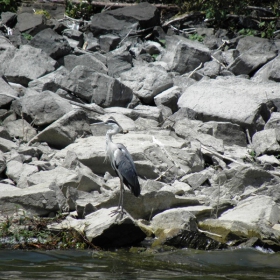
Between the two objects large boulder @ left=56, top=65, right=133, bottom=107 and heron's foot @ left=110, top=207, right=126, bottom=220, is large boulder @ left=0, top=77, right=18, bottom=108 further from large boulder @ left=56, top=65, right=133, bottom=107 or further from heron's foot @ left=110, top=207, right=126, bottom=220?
heron's foot @ left=110, top=207, right=126, bottom=220

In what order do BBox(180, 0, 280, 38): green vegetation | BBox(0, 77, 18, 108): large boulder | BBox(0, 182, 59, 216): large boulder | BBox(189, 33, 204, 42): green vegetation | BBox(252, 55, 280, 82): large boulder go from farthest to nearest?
BBox(180, 0, 280, 38): green vegetation → BBox(189, 33, 204, 42): green vegetation → BBox(252, 55, 280, 82): large boulder → BBox(0, 77, 18, 108): large boulder → BBox(0, 182, 59, 216): large boulder

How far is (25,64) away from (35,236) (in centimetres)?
603

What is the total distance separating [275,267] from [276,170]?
128 inches

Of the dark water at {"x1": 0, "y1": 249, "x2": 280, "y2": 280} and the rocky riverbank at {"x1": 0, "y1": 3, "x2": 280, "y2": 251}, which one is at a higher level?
the dark water at {"x1": 0, "y1": 249, "x2": 280, "y2": 280}

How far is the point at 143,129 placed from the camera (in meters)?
10.3

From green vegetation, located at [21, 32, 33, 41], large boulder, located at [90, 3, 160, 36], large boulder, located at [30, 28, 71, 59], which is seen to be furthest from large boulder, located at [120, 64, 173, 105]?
green vegetation, located at [21, 32, 33, 41]

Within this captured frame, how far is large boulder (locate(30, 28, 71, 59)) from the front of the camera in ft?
44.2

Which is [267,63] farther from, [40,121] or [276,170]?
[40,121]

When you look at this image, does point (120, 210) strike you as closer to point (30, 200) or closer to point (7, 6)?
point (30, 200)

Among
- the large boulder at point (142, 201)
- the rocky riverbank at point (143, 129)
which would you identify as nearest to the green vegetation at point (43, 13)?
the rocky riverbank at point (143, 129)

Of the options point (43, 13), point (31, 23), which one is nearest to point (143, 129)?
point (31, 23)

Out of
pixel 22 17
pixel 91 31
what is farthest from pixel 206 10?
pixel 22 17

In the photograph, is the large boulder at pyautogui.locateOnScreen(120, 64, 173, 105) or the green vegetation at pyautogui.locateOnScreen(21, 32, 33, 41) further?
the green vegetation at pyautogui.locateOnScreen(21, 32, 33, 41)

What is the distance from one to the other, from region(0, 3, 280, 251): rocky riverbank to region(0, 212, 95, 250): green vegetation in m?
0.06
